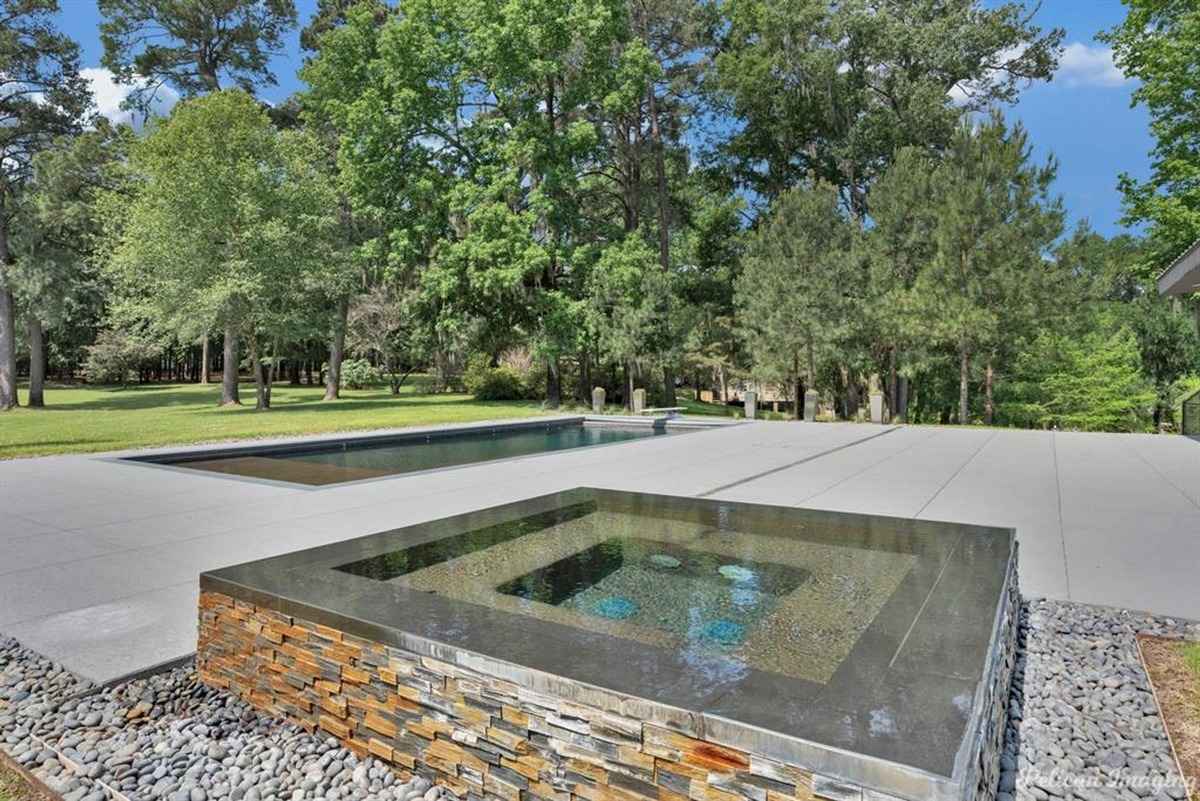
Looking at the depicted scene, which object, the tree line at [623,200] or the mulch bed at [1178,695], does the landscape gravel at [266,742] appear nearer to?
the mulch bed at [1178,695]

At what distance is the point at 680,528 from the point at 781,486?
9.88ft

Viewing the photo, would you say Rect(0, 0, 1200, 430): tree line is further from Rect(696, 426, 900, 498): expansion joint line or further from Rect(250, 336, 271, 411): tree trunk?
Rect(696, 426, 900, 498): expansion joint line

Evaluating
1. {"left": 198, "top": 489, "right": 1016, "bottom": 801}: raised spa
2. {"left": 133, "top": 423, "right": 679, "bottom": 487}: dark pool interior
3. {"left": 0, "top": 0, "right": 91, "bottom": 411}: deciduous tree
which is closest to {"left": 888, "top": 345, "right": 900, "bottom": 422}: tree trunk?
{"left": 133, "top": 423, "right": 679, "bottom": 487}: dark pool interior

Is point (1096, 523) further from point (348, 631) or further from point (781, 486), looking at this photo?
point (348, 631)

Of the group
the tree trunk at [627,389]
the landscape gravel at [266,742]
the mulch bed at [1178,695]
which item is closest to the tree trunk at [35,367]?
the tree trunk at [627,389]

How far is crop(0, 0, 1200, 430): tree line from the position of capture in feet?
55.5

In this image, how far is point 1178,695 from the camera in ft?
9.20

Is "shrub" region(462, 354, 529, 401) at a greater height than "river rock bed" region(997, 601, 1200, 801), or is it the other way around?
"shrub" region(462, 354, 529, 401)

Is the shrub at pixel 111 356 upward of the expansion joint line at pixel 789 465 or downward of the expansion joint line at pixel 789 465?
upward

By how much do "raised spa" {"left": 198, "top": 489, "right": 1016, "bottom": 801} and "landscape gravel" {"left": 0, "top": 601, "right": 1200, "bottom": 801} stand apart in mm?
111

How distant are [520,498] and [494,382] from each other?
64.4ft

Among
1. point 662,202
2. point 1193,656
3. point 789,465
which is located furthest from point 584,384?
point 1193,656

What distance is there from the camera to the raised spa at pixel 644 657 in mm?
1713

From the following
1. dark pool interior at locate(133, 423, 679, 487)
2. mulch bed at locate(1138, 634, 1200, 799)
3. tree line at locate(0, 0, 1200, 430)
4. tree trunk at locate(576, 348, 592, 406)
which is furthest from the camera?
tree trunk at locate(576, 348, 592, 406)
